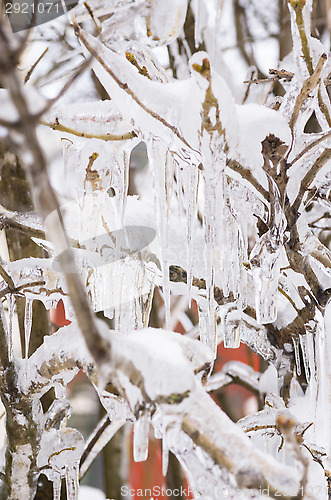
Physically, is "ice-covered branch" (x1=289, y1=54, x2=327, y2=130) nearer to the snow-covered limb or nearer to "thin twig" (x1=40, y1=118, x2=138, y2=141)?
"thin twig" (x1=40, y1=118, x2=138, y2=141)

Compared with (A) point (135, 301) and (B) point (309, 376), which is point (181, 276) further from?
(B) point (309, 376)

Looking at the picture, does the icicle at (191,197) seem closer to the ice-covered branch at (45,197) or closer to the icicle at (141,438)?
the icicle at (141,438)

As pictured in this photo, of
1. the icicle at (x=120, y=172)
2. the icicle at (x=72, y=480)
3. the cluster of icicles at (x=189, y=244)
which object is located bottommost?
the icicle at (x=72, y=480)

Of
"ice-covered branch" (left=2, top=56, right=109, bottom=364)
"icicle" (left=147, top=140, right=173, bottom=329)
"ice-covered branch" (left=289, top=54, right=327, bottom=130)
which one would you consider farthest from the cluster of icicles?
"ice-covered branch" (left=2, top=56, right=109, bottom=364)

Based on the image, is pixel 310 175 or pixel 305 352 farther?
pixel 305 352

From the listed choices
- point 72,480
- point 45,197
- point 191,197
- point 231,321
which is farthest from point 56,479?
point 45,197

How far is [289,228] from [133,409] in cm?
69

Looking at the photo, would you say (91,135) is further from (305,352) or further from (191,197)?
(305,352)

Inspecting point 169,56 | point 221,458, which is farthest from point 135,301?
point 169,56

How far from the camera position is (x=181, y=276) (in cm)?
154

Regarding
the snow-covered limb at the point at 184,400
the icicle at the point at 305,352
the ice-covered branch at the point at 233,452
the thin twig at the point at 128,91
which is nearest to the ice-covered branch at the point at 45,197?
the snow-covered limb at the point at 184,400

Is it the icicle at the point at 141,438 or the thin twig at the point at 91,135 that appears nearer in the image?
the icicle at the point at 141,438

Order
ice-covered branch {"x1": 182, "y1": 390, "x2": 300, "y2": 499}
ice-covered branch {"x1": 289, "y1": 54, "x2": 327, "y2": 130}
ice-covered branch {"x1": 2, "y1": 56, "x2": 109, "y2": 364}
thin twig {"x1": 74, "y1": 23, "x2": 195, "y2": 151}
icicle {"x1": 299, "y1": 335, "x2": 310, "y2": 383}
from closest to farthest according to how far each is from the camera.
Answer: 1. ice-covered branch {"x1": 2, "y1": 56, "x2": 109, "y2": 364}
2. ice-covered branch {"x1": 182, "y1": 390, "x2": 300, "y2": 499}
3. thin twig {"x1": 74, "y1": 23, "x2": 195, "y2": 151}
4. ice-covered branch {"x1": 289, "y1": 54, "x2": 327, "y2": 130}
5. icicle {"x1": 299, "y1": 335, "x2": 310, "y2": 383}

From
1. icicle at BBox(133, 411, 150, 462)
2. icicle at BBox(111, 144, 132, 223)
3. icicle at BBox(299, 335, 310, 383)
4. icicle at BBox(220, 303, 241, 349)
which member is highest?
icicle at BBox(111, 144, 132, 223)
